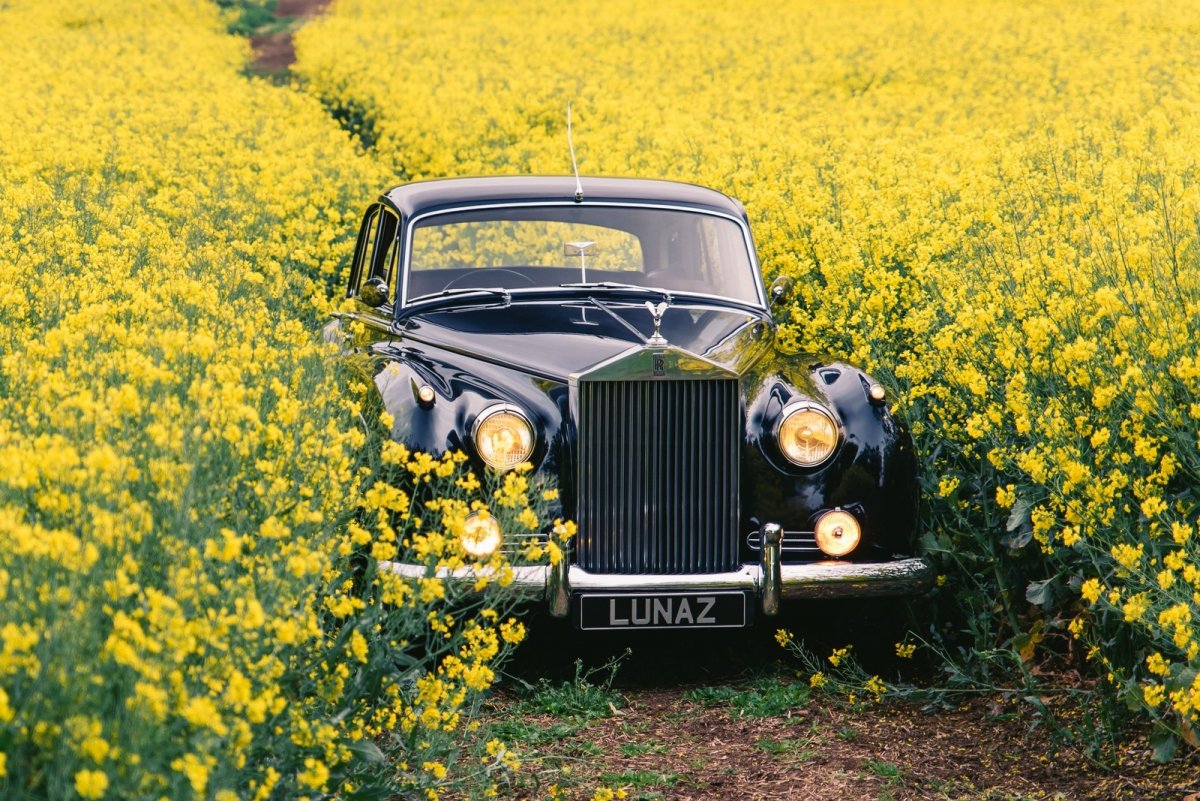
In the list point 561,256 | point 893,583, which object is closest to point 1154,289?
point 893,583

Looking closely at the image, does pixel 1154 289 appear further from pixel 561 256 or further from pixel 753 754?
pixel 561 256

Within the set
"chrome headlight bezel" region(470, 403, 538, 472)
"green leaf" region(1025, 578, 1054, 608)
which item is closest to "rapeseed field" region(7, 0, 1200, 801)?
"green leaf" region(1025, 578, 1054, 608)

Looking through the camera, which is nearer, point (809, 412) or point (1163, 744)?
point (1163, 744)

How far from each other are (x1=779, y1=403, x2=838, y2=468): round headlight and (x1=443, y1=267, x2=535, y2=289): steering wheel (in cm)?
162

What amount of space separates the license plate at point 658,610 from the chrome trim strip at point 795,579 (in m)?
0.03

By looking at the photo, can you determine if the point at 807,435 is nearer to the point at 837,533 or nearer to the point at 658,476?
the point at 837,533

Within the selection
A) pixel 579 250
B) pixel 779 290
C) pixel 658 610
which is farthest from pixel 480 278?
pixel 658 610

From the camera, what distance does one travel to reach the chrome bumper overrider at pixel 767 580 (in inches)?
181

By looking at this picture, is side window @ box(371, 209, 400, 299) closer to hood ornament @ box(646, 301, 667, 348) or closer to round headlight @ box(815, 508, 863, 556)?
hood ornament @ box(646, 301, 667, 348)

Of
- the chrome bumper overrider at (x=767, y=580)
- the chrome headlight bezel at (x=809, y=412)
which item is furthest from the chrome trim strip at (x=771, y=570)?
the chrome headlight bezel at (x=809, y=412)

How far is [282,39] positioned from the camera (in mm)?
38656

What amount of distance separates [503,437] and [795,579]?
1089 millimetres

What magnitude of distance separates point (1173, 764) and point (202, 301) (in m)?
3.50

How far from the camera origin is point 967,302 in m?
5.58
